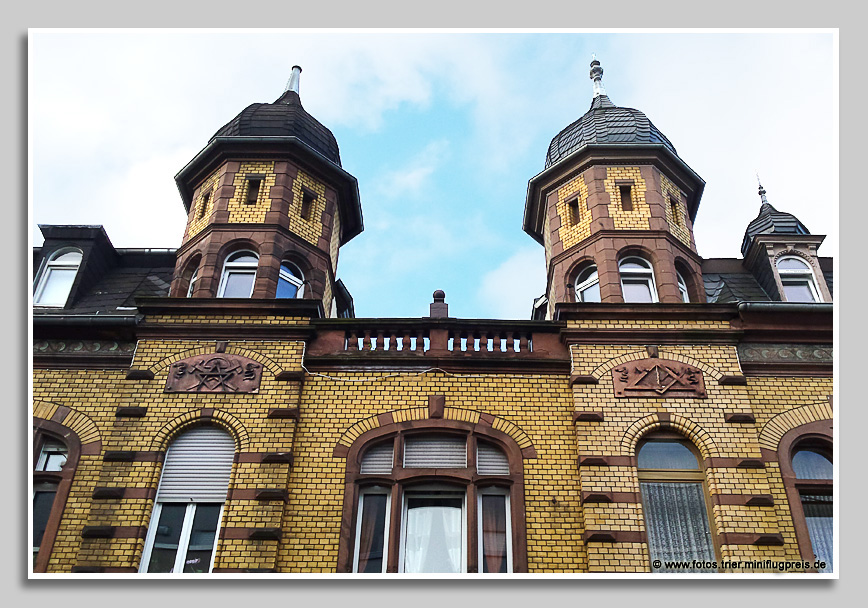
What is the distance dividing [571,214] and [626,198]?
1.15m

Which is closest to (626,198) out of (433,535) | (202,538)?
(433,535)

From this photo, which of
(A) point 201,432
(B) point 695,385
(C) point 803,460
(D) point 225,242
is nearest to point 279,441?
(A) point 201,432

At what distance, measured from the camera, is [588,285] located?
1598cm

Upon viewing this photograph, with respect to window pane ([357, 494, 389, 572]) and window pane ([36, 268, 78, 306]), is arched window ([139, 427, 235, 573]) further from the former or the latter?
window pane ([36, 268, 78, 306])

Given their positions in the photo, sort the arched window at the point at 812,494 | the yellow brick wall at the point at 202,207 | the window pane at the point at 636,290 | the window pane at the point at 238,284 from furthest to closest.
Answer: the yellow brick wall at the point at 202,207
the window pane at the point at 238,284
the window pane at the point at 636,290
the arched window at the point at 812,494

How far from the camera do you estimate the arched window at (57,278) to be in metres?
16.2

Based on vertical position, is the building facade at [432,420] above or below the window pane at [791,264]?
below

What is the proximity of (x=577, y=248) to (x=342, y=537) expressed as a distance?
762cm

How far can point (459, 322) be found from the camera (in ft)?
46.9

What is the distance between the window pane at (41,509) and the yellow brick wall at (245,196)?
6.15 m

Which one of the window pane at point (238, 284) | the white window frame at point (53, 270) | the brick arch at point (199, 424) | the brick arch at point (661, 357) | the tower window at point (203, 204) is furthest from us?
the tower window at point (203, 204)

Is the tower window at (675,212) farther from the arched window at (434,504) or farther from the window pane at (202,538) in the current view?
the window pane at (202,538)

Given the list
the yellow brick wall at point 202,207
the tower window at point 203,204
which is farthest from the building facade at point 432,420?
the tower window at point 203,204

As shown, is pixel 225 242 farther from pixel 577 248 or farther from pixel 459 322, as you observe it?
pixel 577 248
